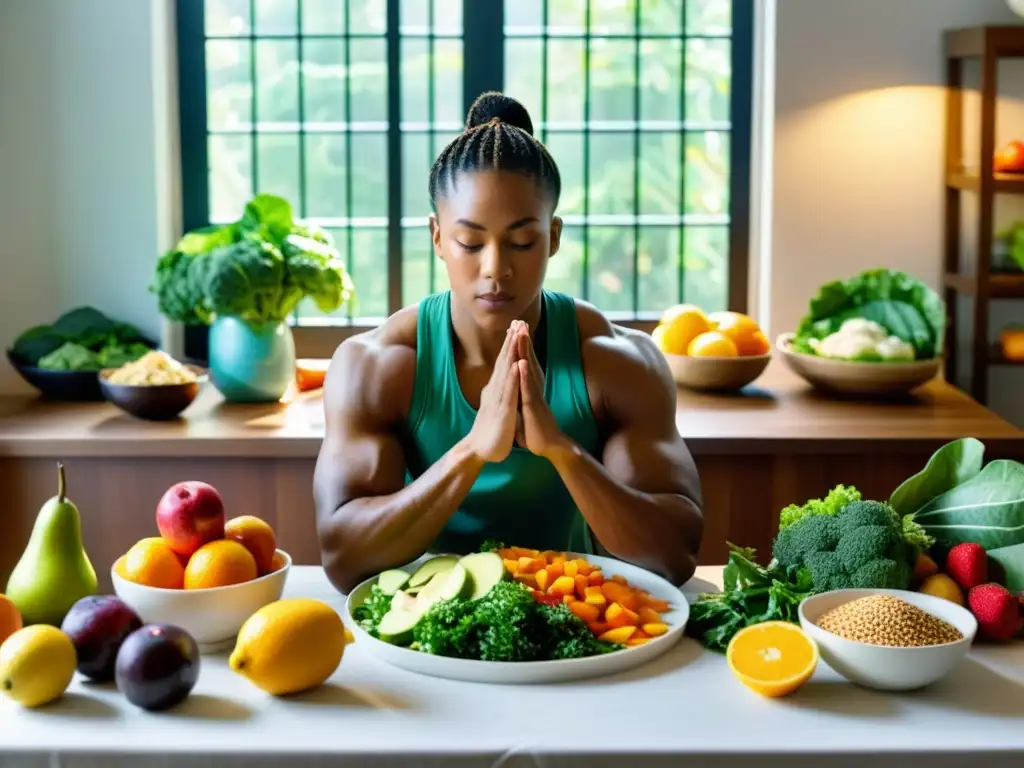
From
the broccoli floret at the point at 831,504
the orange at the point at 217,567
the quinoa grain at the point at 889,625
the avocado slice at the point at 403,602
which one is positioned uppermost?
the broccoli floret at the point at 831,504

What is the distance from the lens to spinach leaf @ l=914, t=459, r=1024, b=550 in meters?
1.79

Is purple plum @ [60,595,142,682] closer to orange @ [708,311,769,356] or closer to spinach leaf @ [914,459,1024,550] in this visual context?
spinach leaf @ [914,459,1024,550]

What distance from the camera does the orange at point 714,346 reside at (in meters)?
3.39

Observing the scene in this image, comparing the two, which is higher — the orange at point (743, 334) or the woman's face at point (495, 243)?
the woman's face at point (495, 243)

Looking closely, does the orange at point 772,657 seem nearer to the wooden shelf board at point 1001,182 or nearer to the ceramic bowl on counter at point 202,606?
the ceramic bowl on counter at point 202,606

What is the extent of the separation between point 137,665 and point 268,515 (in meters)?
1.59

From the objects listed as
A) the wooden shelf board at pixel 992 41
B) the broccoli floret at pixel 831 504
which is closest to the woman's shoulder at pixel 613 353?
the broccoli floret at pixel 831 504

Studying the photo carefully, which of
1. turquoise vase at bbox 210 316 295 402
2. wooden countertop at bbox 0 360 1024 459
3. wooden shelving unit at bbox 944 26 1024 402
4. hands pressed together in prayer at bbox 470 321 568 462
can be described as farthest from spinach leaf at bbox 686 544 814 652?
wooden shelving unit at bbox 944 26 1024 402

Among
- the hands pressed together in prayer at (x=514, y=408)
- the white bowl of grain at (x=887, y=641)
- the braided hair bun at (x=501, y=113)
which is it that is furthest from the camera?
the braided hair bun at (x=501, y=113)

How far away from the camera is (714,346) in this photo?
11.1ft

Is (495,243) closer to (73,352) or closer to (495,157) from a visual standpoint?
(495,157)

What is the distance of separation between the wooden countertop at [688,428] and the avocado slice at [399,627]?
4.45 feet

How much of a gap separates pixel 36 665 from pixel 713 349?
2.17m

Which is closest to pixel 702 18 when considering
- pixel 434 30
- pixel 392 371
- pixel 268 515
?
pixel 434 30
